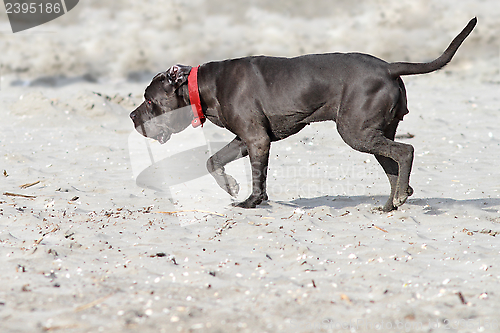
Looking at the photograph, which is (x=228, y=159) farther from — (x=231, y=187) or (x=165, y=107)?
(x=165, y=107)

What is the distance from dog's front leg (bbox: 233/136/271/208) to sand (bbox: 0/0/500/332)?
0.13 meters

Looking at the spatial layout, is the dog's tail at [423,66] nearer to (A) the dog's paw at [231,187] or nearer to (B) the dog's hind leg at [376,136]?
(B) the dog's hind leg at [376,136]

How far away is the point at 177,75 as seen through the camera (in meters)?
5.05

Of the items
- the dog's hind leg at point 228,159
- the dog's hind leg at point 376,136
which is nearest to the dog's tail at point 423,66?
the dog's hind leg at point 376,136

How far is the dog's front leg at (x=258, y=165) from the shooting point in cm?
493

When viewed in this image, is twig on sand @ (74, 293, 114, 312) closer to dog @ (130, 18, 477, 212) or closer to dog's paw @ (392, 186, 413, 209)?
dog @ (130, 18, 477, 212)

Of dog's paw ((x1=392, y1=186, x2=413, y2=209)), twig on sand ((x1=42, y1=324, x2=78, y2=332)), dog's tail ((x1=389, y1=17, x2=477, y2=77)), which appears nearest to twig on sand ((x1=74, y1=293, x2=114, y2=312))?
twig on sand ((x1=42, y1=324, x2=78, y2=332))

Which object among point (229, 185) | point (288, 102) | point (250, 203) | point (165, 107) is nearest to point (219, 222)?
point (250, 203)

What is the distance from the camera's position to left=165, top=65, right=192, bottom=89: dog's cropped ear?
5.04 metres

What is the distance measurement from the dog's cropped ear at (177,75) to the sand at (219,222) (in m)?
1.19

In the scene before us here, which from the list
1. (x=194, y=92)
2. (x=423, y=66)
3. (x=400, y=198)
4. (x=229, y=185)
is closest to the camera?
(x=423, y=66)

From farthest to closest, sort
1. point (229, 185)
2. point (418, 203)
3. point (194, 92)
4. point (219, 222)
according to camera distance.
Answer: point (229, 185)
point (418, 203)
point (194, 92)
point (219, 222)

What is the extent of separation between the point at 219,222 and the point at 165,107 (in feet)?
4.76

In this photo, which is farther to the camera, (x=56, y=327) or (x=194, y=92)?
(x=194, y=92)
